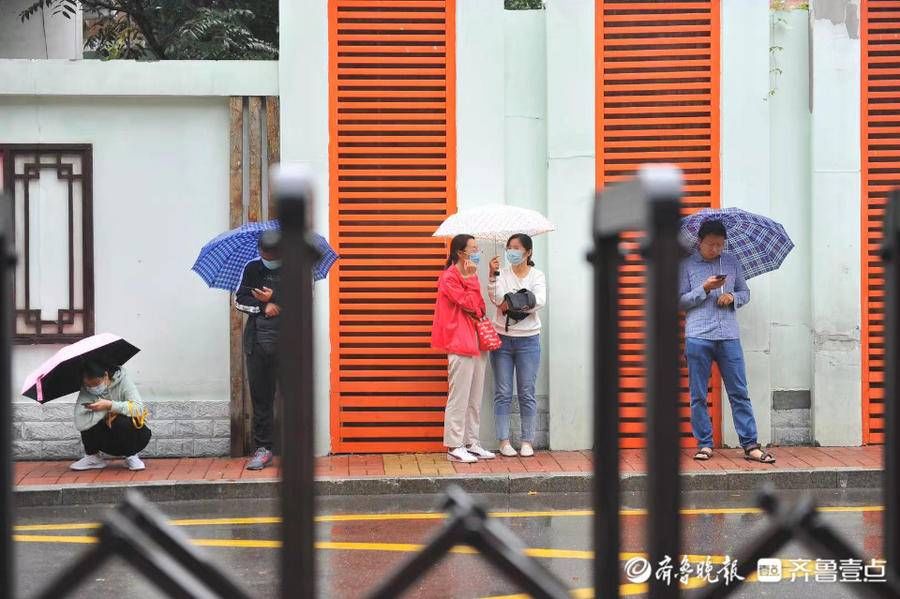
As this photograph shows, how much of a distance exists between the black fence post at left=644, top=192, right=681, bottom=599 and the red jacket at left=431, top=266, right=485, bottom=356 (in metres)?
8.21

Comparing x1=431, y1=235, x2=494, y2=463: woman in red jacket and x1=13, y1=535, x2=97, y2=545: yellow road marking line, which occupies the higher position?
x1=431, y1=235, x2=494, y2=463: woman in red jacket

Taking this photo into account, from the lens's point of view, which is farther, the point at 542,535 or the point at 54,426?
the point at 54,426

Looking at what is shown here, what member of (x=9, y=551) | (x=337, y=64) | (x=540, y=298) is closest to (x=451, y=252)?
(x=540, y=298)

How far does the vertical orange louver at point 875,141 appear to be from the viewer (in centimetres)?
1114

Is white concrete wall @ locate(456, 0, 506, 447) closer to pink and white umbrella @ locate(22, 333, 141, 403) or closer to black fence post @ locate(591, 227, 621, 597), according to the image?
pink and white umbrella @ locate(22, 333, 141, 403)

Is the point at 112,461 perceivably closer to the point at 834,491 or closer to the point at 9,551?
the point at 834,491

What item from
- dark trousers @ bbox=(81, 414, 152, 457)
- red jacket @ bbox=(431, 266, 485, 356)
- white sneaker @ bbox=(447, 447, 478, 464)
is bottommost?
white sneaker @ bbox=(447, 447, 478, 464)

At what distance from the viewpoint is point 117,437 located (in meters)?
10.1

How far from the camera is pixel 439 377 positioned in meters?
11.1

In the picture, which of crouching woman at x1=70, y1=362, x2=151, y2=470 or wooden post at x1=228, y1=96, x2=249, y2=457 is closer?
crouching woman at x1=70, y1=362, x2=151, y2=470

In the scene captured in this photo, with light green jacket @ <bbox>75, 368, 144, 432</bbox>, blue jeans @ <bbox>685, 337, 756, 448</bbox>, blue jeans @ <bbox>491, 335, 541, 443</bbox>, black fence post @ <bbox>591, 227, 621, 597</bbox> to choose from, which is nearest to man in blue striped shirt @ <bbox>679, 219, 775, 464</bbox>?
blue jeans @ <bbox>685, 337, 756, 448</bbox>

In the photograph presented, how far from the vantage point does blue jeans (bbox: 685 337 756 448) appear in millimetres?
10484

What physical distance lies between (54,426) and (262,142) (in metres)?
2.99

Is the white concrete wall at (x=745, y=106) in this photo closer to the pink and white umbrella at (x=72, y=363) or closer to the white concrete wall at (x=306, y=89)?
the white concrete wall at (x=306, y=89)
